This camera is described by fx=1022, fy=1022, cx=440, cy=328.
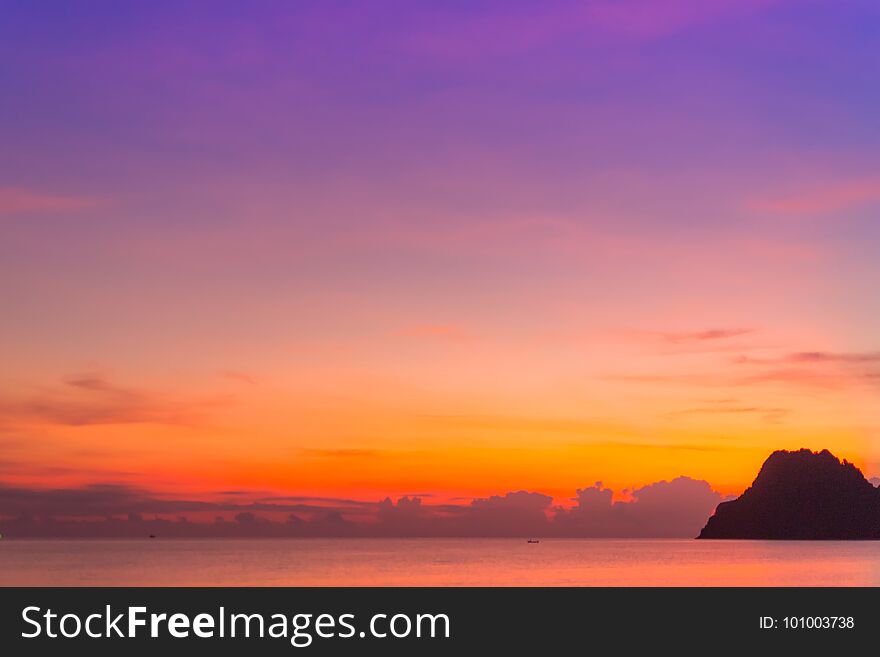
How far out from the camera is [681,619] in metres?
49.6

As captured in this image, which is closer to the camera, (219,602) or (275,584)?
(219,602)

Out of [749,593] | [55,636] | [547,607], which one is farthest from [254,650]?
[749,593]

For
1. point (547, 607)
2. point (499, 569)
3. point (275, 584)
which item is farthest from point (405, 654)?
point (499, 569)

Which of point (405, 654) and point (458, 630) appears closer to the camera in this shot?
point (405, 654)

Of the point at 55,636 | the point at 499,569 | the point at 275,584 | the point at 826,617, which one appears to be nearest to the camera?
the point at 55,636

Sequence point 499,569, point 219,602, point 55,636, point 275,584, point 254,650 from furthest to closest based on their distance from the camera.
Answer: point 499,569 → point 275,584 → point 219,602 → point 55,636 → point 254,650

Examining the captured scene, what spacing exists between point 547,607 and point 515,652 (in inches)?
398

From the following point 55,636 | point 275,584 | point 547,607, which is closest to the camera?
point 55,636

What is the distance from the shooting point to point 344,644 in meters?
38.5

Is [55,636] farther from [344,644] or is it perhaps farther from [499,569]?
[499,569]

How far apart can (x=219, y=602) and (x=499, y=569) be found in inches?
5130

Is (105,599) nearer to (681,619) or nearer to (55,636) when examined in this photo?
(55,636)

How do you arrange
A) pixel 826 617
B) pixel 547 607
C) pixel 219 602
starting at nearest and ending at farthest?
pixel 826 617, pixel 219 602, pixel 547 607

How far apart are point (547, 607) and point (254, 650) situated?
19728 mm
